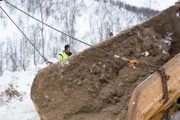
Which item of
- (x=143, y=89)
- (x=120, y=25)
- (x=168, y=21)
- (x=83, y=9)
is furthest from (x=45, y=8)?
(x=143, y=89)

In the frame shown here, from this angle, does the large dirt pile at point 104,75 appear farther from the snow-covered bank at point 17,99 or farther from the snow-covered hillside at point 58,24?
the snow-covered hillside at point 58,24

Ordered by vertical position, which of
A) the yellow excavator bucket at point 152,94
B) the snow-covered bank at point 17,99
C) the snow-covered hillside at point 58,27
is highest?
the yellow excavator bucket at point 152,94

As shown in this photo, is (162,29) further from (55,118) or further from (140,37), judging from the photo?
(55,118)

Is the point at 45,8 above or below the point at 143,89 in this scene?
below

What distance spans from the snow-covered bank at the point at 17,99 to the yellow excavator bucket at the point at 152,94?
3825mm

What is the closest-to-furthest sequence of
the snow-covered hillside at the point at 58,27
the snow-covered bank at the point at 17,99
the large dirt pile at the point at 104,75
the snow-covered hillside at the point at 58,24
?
the large dirt pile at the point at 104,75
the snow-covered bank at the point at 17,99
the snow-covered hillside at the point at 58,27
the snow-covered hillside at the point at 58,24

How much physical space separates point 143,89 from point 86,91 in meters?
1.62

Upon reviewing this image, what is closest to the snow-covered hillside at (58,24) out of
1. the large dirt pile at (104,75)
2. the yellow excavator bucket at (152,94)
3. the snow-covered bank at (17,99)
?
the snow-covered bank at (17,99)

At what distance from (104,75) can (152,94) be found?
5.65ft

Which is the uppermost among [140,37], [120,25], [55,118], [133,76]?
[140,37]

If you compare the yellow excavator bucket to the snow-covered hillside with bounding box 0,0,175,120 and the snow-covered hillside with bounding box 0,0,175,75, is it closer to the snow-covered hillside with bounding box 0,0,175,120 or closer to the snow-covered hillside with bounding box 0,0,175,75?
the snow-covered hillside with bounding box 0,0,175,120

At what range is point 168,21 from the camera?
5562mm

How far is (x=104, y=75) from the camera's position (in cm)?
487

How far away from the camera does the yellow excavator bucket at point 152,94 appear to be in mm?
3113
